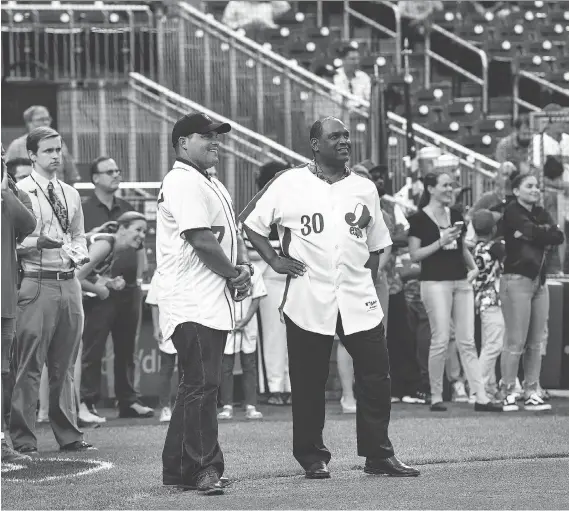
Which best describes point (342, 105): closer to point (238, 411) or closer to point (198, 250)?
point (238, 411)

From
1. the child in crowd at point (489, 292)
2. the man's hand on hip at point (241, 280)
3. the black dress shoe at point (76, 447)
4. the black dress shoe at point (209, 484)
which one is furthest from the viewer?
the child in crowd at point (489, 292)

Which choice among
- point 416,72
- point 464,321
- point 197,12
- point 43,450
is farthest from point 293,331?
point 416,72

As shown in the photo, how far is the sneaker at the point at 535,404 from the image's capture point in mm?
11941

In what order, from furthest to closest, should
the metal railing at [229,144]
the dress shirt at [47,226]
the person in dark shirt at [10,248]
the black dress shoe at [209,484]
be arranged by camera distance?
the metal railing at [229,144]
the dress shirt at [47,226]
the person in dark shirt at [10,248]
the black dress shoe at [209,484]

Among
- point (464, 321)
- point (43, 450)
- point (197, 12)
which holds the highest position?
point (197, 12)

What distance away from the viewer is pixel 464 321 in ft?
39.1

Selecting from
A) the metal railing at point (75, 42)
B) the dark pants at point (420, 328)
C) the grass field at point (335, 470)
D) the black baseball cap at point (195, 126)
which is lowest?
the grass field at point (335, 470)

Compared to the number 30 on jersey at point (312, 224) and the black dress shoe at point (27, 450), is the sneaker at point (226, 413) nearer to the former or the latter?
the black dress shoe at point (27, 450)

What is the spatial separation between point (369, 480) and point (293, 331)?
0.96 m

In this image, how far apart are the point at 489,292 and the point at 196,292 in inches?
225

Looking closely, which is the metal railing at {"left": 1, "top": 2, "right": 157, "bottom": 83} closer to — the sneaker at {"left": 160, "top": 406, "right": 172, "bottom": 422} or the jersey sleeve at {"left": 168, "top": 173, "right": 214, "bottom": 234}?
the sneaker at {"left": 160, "top": 406, "right": 172, "bottom": 422}

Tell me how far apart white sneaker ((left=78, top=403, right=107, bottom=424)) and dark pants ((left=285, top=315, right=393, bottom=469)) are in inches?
152

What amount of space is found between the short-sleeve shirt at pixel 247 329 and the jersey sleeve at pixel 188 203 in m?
4.53

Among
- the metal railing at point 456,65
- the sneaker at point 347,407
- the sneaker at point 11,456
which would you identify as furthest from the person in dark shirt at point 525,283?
the metal railing at point 456,65
